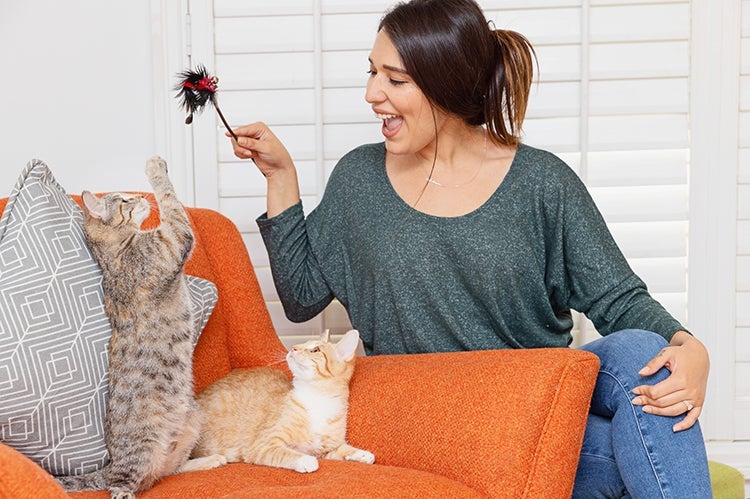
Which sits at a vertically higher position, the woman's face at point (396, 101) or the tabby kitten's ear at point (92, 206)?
the woman's face at point (396, 101)

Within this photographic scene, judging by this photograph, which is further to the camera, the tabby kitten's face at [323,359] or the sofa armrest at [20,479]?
the tabby kitten's face at [323,359]

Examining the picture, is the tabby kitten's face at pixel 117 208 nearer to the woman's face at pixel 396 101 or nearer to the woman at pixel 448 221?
the woman at pixel 448 221

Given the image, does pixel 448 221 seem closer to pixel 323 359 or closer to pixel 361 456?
pixel 323 359

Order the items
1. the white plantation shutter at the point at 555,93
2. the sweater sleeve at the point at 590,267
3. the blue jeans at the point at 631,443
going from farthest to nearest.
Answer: the white plantation shutter at the point at 555,93, the sweater sleeve at the point at 590,267, the blue jeans at the point at 631,443

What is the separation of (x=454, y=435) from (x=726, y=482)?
42.8 inches

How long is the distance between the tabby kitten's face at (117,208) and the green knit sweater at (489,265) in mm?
351

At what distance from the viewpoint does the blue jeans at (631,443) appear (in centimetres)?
135

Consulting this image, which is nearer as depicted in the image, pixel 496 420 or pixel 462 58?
pixel 496 420

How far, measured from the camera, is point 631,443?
4.55 ft

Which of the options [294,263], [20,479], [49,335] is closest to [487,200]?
[294,263]

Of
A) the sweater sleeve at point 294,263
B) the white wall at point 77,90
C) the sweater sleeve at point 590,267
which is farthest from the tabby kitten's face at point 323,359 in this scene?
the white wall at point 77,90

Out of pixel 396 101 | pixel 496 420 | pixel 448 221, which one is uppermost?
pixel 396 101

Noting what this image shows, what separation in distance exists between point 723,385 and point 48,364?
1.80 m

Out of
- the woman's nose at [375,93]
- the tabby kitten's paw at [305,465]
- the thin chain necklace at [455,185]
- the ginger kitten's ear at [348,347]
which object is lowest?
the tabby kitten's paw at [305,465]
